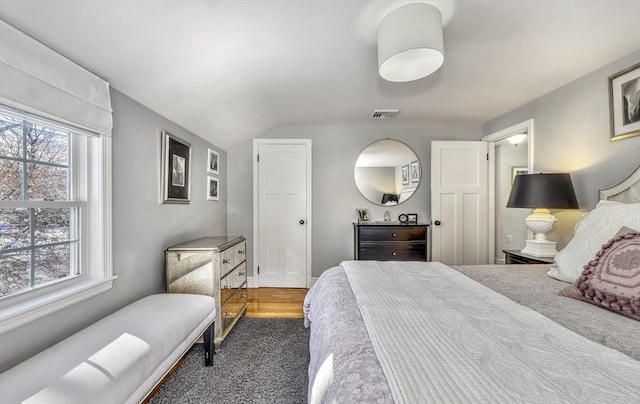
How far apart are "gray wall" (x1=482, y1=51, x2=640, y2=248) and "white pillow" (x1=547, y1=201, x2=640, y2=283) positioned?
647mm

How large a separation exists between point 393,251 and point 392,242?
0.11m

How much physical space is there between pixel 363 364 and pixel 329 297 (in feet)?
2.01

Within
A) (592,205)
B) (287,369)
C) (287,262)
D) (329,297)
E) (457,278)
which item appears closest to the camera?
(329,297)

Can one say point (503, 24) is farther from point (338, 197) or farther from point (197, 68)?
point (338, 197)

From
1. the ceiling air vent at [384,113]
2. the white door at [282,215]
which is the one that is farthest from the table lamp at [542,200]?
the white door at [282,215]

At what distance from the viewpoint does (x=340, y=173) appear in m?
3.63

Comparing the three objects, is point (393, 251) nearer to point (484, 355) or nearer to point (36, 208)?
point (484, 355)

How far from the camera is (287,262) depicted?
3.62 metres

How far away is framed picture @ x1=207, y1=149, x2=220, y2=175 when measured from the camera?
3.09 meters

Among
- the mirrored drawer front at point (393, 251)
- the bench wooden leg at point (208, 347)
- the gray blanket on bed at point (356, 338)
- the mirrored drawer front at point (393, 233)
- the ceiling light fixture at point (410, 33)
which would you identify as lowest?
the bench wooden leg at point (208, 347)

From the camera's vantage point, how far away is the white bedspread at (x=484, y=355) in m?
0.60

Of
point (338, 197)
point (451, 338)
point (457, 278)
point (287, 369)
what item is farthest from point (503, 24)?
point (287, 369)

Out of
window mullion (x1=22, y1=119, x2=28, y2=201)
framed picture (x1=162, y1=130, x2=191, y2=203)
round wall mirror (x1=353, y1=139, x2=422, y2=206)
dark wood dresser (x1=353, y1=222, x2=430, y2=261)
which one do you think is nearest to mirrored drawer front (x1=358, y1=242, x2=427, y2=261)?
dark wood dresser (x1=353, y1=222, x2=430, y2=261)

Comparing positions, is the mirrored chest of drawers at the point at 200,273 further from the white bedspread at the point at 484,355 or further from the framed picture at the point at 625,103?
the framed picture at the point at 625,103
